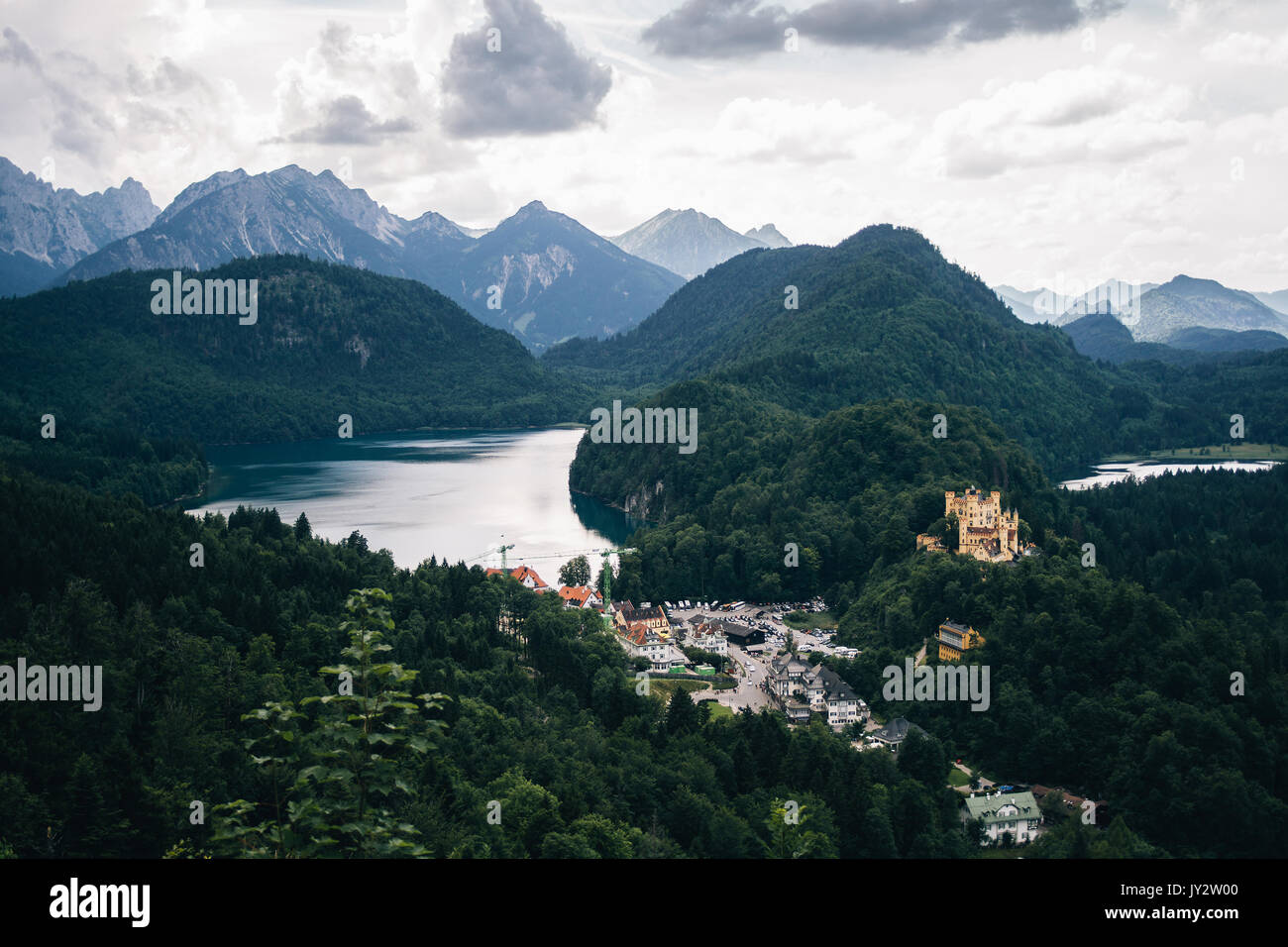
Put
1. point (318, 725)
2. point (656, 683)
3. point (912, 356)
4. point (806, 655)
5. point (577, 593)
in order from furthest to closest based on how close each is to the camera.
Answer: point (912, 356) → point (577, 593) → point (806, 655) → point (656, 683) → point (318, 725)

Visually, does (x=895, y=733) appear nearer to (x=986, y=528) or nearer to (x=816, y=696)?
Result: (x=816, y=696)

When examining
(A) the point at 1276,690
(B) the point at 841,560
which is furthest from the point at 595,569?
(A) the point at 1276,690

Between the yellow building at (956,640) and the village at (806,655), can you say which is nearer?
the village at (806,655)

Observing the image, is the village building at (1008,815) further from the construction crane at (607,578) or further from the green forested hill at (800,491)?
the green forested hill at (800,491)

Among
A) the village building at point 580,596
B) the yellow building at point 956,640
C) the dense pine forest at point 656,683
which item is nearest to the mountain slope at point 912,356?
the dense pine forest at point 656,683

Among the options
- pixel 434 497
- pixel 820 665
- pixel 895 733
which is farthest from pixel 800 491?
pixel 895 733

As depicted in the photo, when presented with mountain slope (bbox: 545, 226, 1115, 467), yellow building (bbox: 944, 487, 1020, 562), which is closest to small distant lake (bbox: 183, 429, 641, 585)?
yellow building (bbox: 944, 487, 1020, 562)
